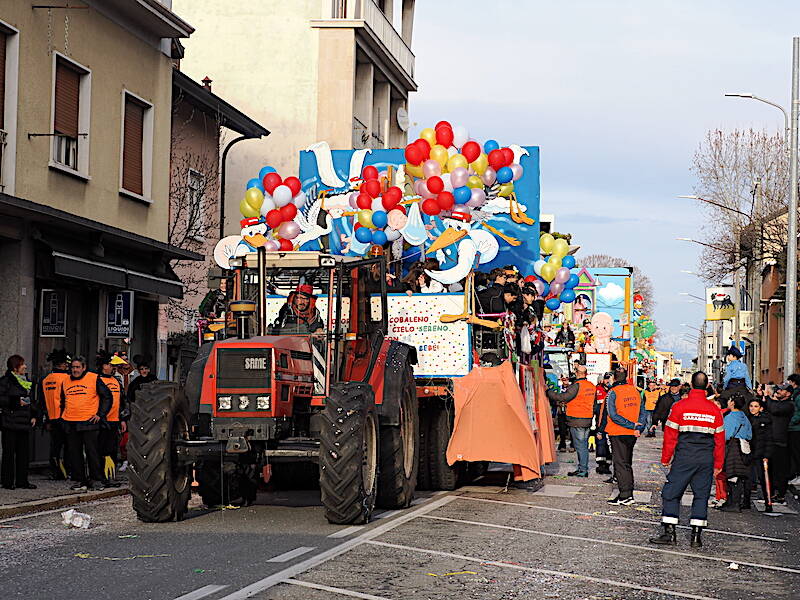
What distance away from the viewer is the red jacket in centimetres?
1323

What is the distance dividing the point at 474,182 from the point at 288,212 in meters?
2.68

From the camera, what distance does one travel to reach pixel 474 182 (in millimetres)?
18047

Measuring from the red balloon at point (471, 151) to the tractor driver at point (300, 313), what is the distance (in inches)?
185

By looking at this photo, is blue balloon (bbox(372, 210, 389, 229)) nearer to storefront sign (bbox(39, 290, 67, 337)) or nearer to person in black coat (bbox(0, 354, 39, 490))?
person in black coat (bbox(0, 354, 39, 490))

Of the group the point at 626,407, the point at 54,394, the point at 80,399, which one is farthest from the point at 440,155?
the point at 54,394

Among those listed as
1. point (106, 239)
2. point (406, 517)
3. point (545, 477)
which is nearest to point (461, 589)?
point (406, 517)

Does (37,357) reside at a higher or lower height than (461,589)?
higher

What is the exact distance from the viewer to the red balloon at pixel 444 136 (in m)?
18.3

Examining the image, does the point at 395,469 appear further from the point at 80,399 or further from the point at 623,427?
the point at 80,399

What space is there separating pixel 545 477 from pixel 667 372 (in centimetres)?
12614

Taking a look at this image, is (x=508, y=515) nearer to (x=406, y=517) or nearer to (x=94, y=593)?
(x=406, y=517)

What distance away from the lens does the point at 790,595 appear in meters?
10.0

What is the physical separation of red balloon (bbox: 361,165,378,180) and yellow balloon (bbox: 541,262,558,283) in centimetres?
364

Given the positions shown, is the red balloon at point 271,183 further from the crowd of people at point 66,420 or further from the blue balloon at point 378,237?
the crowd of people at point 66,420
